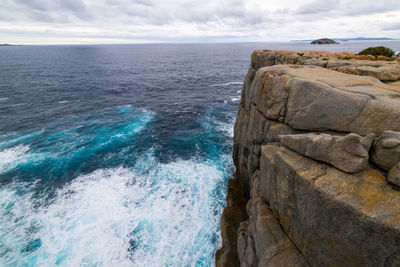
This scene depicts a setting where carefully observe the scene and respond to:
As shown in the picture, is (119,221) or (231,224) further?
(119,221)

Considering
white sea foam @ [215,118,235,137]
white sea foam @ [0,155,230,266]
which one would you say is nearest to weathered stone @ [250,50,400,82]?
white sea foam @ [215,118,235,137]

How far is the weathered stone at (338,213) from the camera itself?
6164 millimetres

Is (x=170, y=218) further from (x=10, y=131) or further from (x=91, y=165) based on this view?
(x=10, y=131)

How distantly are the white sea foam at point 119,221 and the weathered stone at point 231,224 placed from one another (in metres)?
1.33

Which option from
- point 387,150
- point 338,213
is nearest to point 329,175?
point 338,213

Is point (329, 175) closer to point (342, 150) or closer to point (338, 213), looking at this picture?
point (342, 150)

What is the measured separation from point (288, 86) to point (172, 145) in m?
25.0

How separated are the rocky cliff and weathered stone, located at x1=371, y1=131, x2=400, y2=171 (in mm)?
28

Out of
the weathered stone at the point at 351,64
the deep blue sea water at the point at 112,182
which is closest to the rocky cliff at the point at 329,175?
the weathered stone at the point at 351,64

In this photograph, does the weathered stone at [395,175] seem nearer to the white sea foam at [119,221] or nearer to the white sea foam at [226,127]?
the white sea foam at [119,221]

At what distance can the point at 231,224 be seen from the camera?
18141 millimetres

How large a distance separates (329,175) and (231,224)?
42.5 ft

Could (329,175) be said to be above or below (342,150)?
below

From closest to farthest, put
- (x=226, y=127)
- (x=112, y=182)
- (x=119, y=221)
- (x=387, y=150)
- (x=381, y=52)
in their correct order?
(x=387, y=150) → (x=119, y=221) → (x=112, y=182) → (x=381, y=52) → (x=226, y=127)
